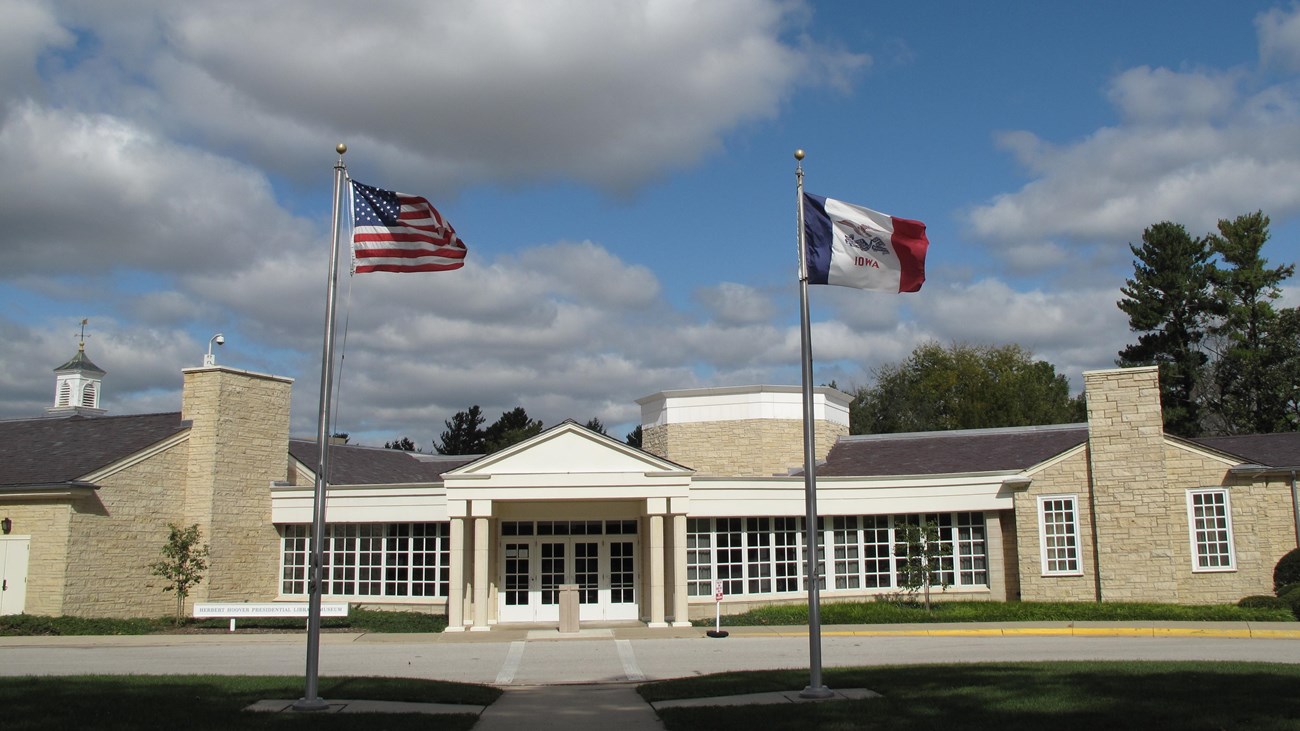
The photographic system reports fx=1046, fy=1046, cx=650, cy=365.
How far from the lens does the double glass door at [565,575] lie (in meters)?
27.1

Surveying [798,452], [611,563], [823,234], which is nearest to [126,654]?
[611,563]

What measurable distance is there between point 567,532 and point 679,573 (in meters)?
3.55

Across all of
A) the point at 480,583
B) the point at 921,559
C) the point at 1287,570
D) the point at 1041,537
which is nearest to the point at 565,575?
the point at 480,583

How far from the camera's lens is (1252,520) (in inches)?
1046

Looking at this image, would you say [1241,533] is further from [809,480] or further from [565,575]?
[809,480]

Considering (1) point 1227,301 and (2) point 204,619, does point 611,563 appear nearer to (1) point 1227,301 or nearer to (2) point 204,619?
(2) point 204,619

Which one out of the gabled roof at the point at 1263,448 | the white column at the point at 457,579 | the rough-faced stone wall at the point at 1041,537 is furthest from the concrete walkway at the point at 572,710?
the gabled roof at the point at 1263,448

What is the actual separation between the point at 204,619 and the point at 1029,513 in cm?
2152

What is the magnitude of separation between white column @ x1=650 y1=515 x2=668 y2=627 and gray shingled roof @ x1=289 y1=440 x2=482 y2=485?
28.7 feet

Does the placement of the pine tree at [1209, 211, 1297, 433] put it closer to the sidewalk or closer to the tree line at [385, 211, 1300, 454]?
the tree line at [385, 211, 1300, 454]

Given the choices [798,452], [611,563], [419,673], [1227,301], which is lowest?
[419,673]

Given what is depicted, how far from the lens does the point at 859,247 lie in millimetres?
14336

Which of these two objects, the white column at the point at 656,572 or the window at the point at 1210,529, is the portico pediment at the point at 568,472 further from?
the window at the point at 1210,529

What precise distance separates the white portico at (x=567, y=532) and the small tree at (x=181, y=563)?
723cm
